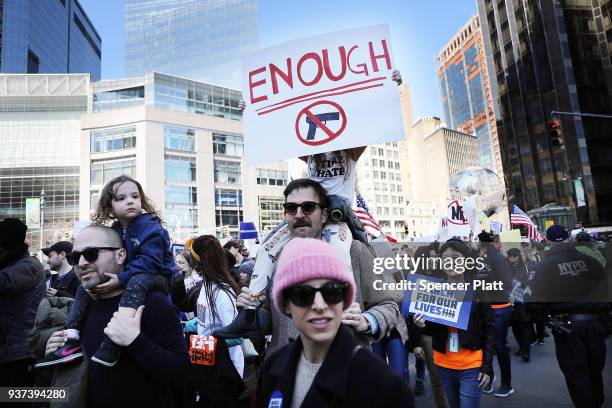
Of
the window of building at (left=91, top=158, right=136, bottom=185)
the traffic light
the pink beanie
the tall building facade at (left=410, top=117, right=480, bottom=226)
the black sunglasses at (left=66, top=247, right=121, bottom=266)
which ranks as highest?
the tall building facade at (left=410, top=117, right=480, bottom=226)

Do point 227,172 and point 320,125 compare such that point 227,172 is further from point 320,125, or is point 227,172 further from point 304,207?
point 304,207

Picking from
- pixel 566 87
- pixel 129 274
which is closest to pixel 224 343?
pixel 129 274

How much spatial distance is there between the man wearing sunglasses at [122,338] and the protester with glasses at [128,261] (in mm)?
31

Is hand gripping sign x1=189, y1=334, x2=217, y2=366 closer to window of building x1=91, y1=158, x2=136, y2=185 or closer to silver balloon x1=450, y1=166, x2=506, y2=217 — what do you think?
silver balloon x1=450, y1=166, x2=506, y2=217

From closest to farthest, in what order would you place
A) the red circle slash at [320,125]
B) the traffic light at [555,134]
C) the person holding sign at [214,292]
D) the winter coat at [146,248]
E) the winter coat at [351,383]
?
the winter coat at [351,383], the winter coat at [146,248], the red circle slash at [320,125], the person holding sign at [214,292], the traffic light at [555,134]

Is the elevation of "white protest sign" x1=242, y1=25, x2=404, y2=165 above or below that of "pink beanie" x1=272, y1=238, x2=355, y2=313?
above

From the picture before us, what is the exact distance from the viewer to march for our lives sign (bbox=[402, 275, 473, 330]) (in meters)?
4.21

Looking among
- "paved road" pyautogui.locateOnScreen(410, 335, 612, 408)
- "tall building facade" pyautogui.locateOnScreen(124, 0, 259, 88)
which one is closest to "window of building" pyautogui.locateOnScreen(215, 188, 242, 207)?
"paved road" pyautogui.locateOnScreen(410, 335, 612, 408)

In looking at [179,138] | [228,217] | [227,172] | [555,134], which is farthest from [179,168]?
[555,134]

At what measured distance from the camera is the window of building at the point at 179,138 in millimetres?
60453

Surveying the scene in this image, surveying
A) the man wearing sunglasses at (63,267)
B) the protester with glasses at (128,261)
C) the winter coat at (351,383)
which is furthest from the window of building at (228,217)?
the winter coat at (351,383)

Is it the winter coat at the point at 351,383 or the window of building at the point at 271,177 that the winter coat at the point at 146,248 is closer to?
the winter coat at the point at 351,383

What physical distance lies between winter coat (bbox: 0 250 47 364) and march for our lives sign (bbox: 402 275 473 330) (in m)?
3.87

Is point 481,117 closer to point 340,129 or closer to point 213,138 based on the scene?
point 213,138
